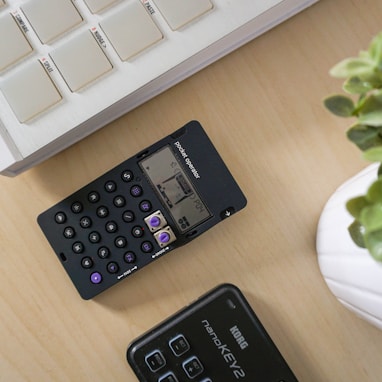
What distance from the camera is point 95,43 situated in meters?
0.47

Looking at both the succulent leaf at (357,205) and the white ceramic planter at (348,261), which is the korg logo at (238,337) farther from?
the succulent leaf at (357,205)

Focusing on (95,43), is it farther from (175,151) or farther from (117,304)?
(117,304)

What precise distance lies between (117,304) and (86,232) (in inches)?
2.7

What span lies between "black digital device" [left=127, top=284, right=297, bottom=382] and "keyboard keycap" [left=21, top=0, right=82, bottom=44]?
25 centimetres

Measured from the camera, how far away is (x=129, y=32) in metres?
0.47

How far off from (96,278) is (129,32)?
207 millimetres

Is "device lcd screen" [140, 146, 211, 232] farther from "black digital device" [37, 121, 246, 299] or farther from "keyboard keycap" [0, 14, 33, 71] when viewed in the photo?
"keyboard keycap" [0, 14, 33, 71]

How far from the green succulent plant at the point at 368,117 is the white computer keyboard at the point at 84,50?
0.63 feet

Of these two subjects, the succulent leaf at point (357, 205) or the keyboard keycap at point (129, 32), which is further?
the keyboard keycap at point (129, 32)

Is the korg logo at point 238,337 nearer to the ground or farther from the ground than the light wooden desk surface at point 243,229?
nearer to the ground

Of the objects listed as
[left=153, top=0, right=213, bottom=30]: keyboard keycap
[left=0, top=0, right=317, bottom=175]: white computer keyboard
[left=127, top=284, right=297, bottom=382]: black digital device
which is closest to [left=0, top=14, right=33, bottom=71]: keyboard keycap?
[left=0, top=0, right=317, bottom=175]: white computer keyboard

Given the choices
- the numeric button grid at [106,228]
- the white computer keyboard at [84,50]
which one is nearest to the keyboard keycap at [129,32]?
the white computer keyboard at [84,50]

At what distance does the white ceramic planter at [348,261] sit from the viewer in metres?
0.39

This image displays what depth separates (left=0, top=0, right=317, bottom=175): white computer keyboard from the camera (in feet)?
1.52
